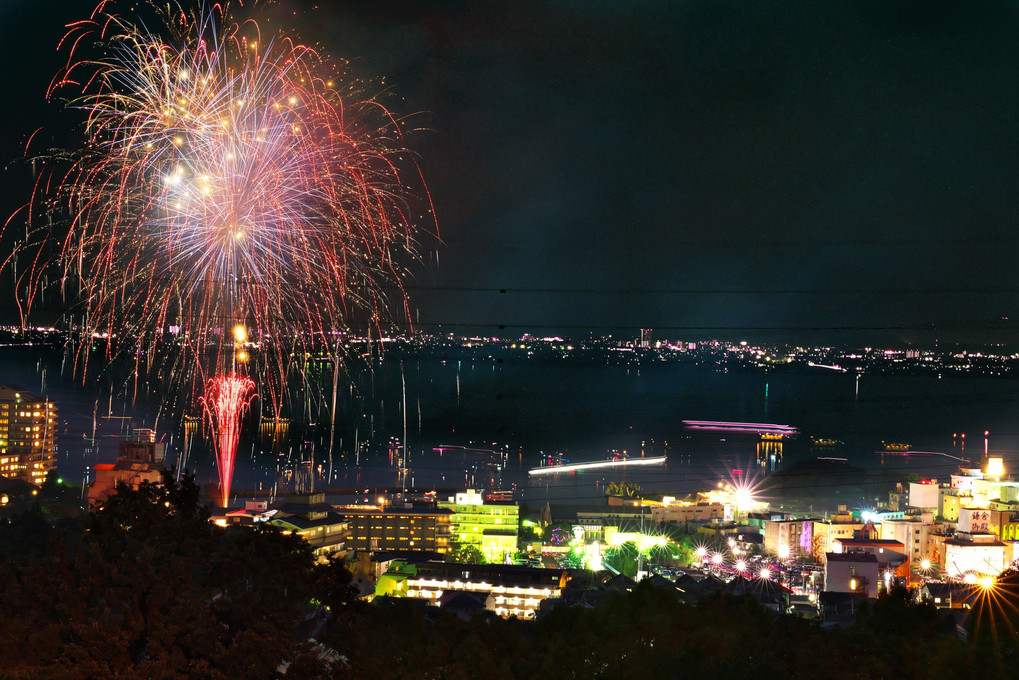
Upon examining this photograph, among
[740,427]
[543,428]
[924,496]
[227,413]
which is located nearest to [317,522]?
[227,413]

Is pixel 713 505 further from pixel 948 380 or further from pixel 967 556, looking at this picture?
pixel 948 380

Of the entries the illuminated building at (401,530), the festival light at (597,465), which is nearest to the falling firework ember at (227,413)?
the illuminated building at (401,530)

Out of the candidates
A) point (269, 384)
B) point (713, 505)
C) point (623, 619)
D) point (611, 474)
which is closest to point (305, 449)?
point (611, 474)

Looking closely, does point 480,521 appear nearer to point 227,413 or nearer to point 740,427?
point 227,413

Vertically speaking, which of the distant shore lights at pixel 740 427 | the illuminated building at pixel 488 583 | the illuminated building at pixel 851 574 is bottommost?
the illuminated building at pixel 488 583

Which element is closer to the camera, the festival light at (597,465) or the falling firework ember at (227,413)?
the falling firework ember at (227,413)

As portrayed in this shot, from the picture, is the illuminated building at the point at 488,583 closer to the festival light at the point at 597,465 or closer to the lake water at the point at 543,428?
the lake water at the point at 543,428
